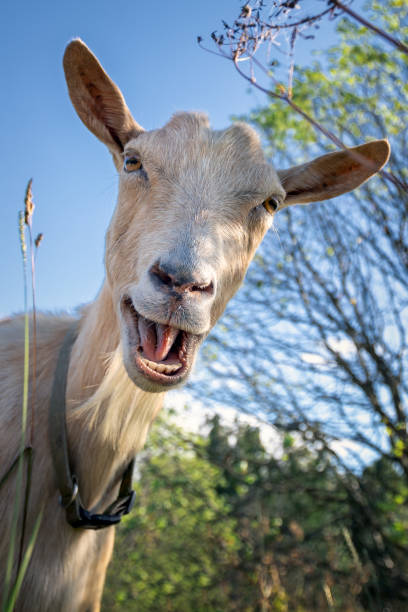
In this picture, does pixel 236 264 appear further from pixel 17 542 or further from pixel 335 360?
pixel 335 360

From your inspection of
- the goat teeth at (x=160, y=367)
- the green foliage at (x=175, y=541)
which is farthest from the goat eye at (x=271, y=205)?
the green foliage at (x=175, y=541)

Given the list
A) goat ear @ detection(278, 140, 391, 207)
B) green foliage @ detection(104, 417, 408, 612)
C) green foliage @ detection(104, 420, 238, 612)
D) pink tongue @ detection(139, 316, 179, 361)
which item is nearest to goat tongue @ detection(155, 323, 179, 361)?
pink tongue @ detection(139, 316, 179, 361)

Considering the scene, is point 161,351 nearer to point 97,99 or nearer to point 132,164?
point 132,164

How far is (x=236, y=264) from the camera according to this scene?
7.57ft

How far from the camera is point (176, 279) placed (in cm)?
A: 165

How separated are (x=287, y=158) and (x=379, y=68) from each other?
1.71 meters

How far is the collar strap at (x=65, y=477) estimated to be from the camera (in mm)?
2076

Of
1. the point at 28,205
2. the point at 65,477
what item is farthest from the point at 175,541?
the point at 28,205

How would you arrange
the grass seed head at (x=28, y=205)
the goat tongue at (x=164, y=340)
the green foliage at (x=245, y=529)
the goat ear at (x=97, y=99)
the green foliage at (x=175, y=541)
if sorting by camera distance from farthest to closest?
the green foliage at (x=175, y=541) < the green foliage at (x=245, y=529) < the goat ear at (x=97, y=99) < the goat tongue at (x=164, y=340) < the grass seed head at (x=28, y=205)

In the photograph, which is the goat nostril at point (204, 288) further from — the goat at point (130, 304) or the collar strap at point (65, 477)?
the collar strap at point (65, 477)

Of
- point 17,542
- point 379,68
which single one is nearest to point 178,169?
point 17,542

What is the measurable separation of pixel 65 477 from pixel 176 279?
1.06 m

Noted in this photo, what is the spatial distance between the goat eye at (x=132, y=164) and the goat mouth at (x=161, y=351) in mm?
933

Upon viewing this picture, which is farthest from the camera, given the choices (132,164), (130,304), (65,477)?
(132,164)
